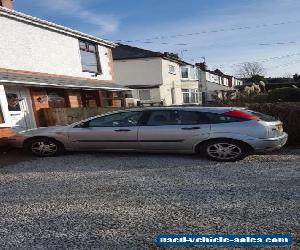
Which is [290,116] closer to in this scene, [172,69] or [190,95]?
[172,69]

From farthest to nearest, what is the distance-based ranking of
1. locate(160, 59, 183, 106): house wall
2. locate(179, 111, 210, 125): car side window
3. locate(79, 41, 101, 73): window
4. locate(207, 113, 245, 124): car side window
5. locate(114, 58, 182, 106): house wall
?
locate(160, 59, 183, 106): house wall < locate(114, 58, 182, 106): house wall < locate(79, 41, 101, 73): window < locate(179, 111, 210, 125): car side window < locate(207, 113, 245, 124): car side window

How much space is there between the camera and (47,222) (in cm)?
415

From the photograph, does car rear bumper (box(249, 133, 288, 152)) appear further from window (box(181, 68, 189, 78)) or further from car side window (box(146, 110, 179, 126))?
window (box(181, 68, 189, 78))

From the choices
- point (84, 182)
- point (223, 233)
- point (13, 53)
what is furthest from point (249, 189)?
point (13, 53)

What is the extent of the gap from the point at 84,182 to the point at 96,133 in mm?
2148

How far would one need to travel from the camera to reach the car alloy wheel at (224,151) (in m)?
6.94

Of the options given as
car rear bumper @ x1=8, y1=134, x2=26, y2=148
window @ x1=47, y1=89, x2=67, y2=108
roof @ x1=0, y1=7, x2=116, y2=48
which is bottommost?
car rear bumper @ x1=8, y1=134, x2=26, y2=148

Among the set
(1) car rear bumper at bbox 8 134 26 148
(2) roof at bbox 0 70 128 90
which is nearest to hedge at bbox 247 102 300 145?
(1) car rear bumper at bbox 8 134 26 148

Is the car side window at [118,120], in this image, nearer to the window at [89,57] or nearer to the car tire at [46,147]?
the car tire at [46,147]

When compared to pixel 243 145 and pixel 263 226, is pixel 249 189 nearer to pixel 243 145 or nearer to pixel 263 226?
pixel 263 226

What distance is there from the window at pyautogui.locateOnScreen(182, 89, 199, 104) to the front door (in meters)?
27.3

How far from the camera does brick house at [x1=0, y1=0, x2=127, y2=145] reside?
12.6 metres

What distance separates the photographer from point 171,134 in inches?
286

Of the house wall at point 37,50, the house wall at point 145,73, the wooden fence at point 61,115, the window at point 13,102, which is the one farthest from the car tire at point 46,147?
the house wall at point 145,73
